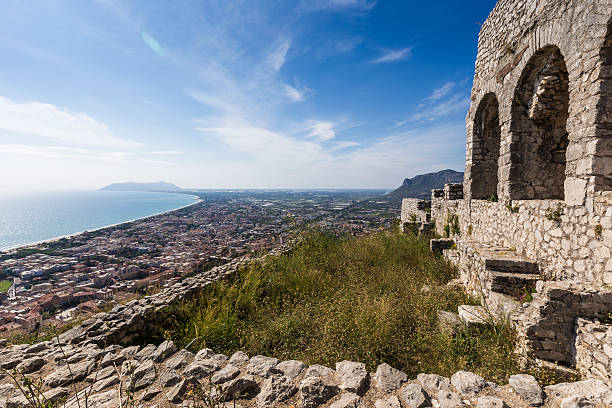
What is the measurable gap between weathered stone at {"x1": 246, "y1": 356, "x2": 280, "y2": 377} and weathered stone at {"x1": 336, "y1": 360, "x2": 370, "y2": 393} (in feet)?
2.43

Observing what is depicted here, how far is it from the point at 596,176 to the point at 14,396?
7747mm

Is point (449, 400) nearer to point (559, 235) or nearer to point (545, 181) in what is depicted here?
point (559, 235)

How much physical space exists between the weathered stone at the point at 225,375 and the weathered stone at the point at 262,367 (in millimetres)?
149

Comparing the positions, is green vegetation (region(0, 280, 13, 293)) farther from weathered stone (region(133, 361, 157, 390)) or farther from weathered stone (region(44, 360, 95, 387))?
weathered stone (region(133, 361, 157, 390))

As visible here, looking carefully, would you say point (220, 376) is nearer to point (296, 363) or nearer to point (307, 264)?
point (296, 363)

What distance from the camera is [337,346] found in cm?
355

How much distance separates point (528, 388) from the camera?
2.21 meters

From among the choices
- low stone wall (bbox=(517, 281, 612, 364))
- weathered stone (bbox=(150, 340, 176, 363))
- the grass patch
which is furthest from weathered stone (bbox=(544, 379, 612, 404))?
weathered stone (bbox=(150, 340, 176, 363))

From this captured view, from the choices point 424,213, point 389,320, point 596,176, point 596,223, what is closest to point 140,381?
point 389,320

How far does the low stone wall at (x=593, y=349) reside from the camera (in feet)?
8.41

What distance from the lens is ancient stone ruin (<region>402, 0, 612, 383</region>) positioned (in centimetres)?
305

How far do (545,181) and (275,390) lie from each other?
7.04 metres

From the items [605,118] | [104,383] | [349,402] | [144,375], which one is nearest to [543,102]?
[605,118]

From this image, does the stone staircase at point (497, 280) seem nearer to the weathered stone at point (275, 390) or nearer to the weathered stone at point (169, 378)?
the weathered stone at point (275, 390)
